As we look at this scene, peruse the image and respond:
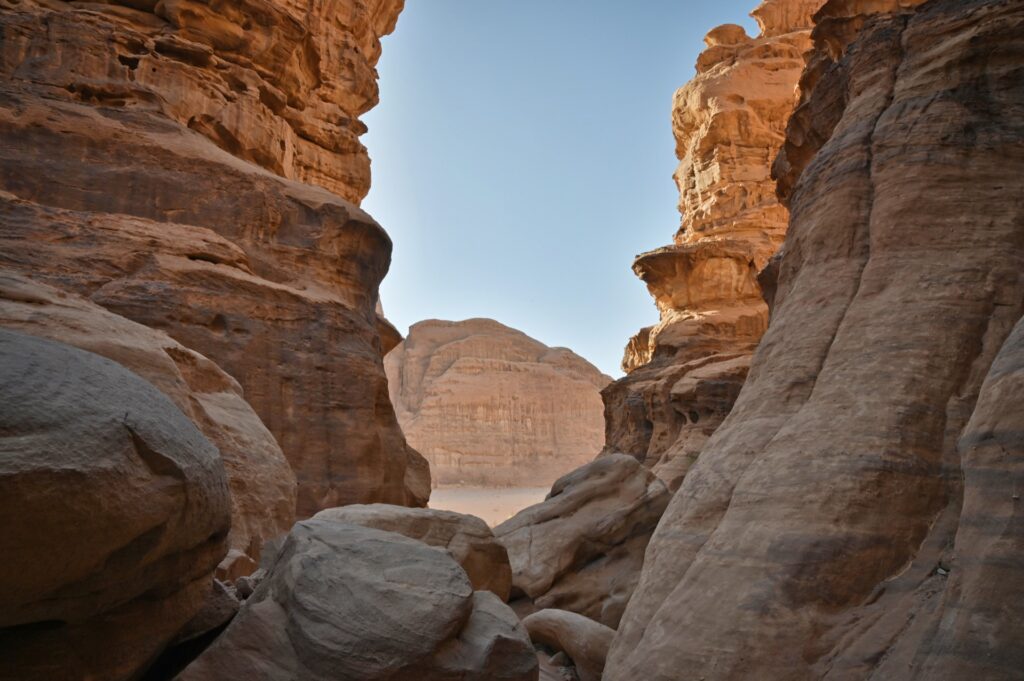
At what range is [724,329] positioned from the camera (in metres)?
20.8

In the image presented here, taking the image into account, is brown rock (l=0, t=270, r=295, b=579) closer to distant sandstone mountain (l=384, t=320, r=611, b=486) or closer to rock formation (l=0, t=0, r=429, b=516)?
rock formation (l=0, t=0, r=429, b=516)

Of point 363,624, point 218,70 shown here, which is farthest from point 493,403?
point 363,624

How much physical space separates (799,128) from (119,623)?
27.6 feet

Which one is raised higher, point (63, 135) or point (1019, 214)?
point (63, 135)

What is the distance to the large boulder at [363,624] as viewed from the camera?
3.32 m

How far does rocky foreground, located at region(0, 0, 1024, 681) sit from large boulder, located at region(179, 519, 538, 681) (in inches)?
0.6

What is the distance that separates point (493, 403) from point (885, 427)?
47.5m

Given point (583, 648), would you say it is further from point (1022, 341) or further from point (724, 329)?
point (724, 329)

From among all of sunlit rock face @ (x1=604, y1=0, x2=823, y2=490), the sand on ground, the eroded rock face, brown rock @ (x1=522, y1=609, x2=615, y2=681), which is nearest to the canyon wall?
the eroded rock face

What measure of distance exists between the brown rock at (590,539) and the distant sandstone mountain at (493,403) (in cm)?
4039

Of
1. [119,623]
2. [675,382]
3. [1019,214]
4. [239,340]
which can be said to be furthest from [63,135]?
[675,382]

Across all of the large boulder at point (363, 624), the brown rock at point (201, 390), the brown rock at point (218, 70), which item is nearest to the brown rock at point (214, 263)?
the brown rock at point (218, 70)

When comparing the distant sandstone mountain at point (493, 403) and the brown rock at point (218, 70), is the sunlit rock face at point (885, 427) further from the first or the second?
the distant sandstone mountain at point (493, 403)

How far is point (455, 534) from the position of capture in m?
6.24
